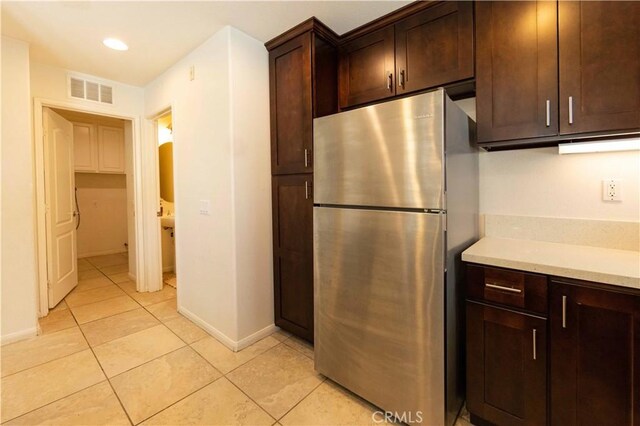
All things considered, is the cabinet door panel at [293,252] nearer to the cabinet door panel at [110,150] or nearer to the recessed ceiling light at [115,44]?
the recessed ceiling light at [115,44]

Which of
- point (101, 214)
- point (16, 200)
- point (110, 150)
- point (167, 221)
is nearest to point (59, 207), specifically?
point (16, 200)

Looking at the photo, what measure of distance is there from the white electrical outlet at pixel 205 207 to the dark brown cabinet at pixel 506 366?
199cm

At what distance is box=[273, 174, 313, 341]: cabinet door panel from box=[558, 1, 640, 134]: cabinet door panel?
151 cm

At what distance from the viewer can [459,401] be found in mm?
1488

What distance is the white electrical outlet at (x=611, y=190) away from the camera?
4.87 feet

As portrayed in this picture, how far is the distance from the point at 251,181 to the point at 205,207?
19.6 inches

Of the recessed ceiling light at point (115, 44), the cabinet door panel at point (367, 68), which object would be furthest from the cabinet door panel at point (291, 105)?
the recessed ceiling light at point (115, 44)

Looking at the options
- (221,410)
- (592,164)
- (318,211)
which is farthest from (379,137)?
(221,410)

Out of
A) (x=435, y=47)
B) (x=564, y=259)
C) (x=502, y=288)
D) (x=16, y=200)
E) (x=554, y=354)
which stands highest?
(x=435, y=47)

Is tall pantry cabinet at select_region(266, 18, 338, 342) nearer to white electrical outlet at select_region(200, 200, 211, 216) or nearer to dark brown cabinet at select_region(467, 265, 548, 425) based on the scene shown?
white electrical outlet at select_region(200, 200, 211, 216)

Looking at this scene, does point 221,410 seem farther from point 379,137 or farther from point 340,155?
point 379,137

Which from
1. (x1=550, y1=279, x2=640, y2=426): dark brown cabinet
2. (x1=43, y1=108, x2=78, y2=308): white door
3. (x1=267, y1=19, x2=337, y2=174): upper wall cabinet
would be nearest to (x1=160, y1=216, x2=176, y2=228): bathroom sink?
(x1=43, y1=108, x2=78, y2=308): white door

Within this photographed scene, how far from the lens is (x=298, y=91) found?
6.82 ft

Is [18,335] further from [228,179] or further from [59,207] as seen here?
[228,179]
